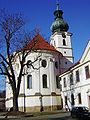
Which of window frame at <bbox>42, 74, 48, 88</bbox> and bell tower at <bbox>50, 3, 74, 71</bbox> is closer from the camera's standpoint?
window frame at <bbox>42, 74, 48, 88</bbox>

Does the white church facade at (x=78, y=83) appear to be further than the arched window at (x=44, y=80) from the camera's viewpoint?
No

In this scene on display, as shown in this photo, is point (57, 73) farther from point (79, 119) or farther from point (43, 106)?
point (79, 119)

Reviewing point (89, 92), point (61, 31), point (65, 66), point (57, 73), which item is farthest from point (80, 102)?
point (61, 31)

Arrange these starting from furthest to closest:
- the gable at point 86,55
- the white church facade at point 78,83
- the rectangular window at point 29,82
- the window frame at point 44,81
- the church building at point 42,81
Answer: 1. the window frame at point 44,81
2. the rectangular window at point 29,82
3. the church building at point 42,81
4. the gable at point 86,55
5. the white church facade at point 78,83

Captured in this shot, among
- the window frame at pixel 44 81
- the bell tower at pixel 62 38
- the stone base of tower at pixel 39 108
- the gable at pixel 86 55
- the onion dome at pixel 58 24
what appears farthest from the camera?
the onion dome at pixel 58 24

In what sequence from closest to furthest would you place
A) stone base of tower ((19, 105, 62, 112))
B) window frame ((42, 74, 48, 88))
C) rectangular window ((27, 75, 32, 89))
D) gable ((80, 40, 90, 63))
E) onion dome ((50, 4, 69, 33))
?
1. gable ((80, 40, 90, 63))
2. stone base of tower ((19, 105, 62, 112))
3. rectangular window ((27, 75, 32, 89))
4. window frame ((42, 74, 48, 88))
5. onion dome ((50, 4, 69, 33))

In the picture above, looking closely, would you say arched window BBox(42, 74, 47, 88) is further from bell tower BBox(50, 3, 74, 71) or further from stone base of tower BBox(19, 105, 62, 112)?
bell tower BBox(50, 3, 74, 71)

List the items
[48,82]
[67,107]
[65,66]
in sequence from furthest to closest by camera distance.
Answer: [65,66] → [48,82] → [67,107]

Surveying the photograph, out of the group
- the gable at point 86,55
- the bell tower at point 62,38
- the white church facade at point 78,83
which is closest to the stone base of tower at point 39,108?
the white church facade at point 78,83

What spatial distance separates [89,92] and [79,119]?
949cm

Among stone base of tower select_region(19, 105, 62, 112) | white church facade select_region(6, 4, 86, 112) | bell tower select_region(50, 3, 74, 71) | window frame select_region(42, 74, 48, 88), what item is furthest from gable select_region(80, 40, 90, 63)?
bell tower select_region(50, 3, 74, 71)

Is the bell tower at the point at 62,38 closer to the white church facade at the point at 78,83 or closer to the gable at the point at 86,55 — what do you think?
the white church facade at the point at 78,83

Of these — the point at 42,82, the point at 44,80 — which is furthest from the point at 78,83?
the point at 44,80

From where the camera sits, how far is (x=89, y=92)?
116ft
